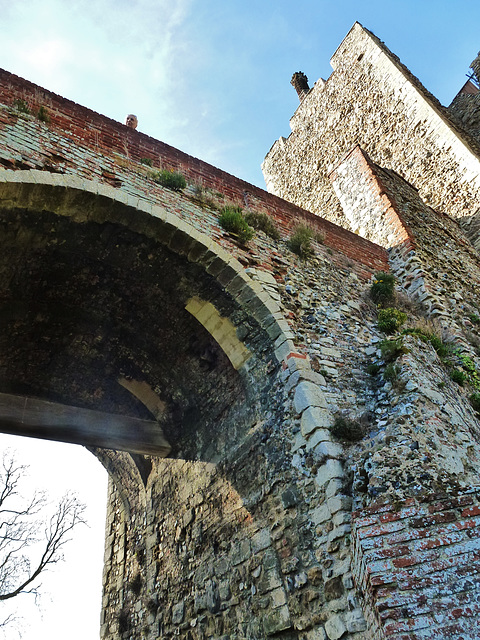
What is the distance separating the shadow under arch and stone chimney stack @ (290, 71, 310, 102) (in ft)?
46.6

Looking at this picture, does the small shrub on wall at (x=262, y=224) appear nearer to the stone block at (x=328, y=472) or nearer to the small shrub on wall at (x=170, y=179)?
the small shrub on wall at (x=170, y=179)

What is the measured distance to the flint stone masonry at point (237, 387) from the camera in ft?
11.3

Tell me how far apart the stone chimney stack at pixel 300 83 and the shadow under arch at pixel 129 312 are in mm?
14192

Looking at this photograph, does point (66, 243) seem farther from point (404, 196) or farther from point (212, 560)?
point (404, 196)

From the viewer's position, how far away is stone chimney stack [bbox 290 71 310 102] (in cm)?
1700

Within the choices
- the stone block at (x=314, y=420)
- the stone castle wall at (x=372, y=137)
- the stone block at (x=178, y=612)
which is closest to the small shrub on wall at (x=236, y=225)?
the stone block at (x=314, y=420)

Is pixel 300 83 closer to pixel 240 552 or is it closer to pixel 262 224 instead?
pixel 262 224

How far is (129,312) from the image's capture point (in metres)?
5.62

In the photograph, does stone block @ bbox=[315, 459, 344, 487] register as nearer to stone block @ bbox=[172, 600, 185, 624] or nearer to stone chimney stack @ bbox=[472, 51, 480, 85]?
stone block @ bbox=[172, 600, 185, 624]

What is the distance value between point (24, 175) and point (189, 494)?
13.5 ft

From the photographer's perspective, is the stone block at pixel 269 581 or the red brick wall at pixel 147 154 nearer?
the stone block at pixel 269 581

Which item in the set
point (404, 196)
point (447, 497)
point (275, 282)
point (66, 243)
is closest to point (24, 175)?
point (66, 243)

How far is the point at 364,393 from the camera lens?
4828mm

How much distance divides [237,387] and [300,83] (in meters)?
15.4
